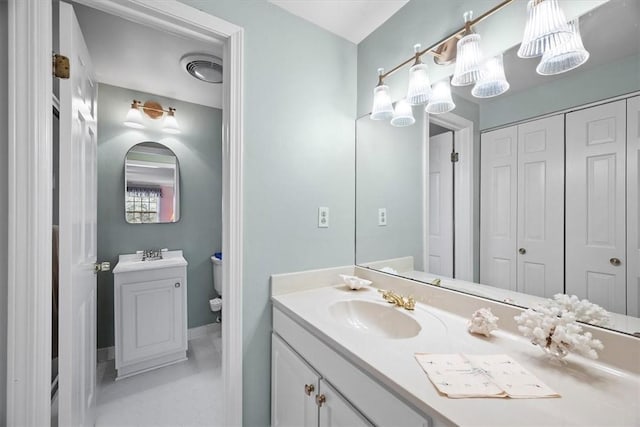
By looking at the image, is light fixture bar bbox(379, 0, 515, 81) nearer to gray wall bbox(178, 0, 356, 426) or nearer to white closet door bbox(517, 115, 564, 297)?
gray wall bbox(178, 0, 356, 426)

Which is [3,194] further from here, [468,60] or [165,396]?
[468,60]

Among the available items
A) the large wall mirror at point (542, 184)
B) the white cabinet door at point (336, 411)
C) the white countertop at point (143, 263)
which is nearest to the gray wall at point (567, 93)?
the large wall mirror at point (542, 184)

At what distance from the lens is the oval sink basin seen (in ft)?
3.53

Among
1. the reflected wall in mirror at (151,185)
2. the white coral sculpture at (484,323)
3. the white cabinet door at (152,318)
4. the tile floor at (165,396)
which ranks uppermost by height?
the reflected wall in mirror at (151,185)

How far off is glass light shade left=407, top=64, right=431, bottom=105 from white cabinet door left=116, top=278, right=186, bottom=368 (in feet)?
7.17

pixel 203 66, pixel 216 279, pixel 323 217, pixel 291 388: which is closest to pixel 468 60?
pixel 323 217

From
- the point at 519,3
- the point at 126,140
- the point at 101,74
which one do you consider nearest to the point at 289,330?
the point at 519,3

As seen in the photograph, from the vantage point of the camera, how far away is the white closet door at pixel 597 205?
0.71 m

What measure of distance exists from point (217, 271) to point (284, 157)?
169 cm

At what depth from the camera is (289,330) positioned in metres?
1.14

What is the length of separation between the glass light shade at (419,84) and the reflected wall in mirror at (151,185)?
2.17 meters

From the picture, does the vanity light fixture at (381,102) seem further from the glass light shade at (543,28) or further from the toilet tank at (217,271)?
the toilet tank at (217,271)

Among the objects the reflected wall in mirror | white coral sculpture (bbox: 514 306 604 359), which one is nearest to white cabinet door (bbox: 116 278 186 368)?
the reflected wall in mirror

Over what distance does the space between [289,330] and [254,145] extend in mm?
874
